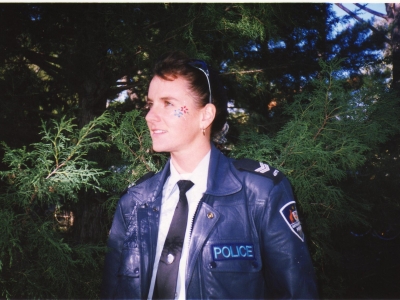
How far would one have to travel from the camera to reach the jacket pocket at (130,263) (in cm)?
210

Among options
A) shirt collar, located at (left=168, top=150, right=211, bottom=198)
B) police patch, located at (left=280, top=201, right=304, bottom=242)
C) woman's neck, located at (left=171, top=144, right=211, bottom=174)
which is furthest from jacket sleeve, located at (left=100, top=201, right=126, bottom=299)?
police patch, located at (left=280, top=201, right=304, bottom=242)

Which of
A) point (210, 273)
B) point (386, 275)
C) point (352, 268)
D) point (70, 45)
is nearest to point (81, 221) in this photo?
point (70, 45)

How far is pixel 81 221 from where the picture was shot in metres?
5.02

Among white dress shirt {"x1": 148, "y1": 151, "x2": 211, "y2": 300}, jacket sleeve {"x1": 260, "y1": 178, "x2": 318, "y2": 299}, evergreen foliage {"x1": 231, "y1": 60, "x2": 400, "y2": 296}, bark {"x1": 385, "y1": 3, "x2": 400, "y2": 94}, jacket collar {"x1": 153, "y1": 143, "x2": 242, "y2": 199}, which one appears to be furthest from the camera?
bark {"x1": 385, "y1": 3, "x2": 400, "y2": 94}

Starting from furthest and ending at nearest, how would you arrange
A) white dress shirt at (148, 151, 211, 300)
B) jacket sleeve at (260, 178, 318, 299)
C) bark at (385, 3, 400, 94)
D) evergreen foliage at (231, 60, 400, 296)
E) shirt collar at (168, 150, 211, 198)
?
bark at (385, 3, 400, 94) → evergreen foliage at (231, 60, 400, 296) → shirt collar at (168, 150, 211, 198) → white dress shirt at (148, 151, 211, 300) → jacket sleeve at (260, 178, 318, 299)

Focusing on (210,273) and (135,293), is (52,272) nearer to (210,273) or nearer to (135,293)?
(135,293)

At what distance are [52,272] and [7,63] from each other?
385cm

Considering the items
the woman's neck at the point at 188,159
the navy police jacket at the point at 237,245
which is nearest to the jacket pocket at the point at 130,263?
the navy police jacket at the point at 237,245

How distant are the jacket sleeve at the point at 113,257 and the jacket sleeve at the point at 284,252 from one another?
106 cm

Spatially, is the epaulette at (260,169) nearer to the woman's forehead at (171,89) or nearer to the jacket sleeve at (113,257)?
the woman's forehead at (171,89)

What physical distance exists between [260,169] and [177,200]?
25.0 inches

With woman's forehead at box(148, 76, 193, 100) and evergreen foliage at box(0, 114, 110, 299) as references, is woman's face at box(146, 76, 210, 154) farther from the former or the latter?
evergreen foliage at box(0, 114, 110, 299)

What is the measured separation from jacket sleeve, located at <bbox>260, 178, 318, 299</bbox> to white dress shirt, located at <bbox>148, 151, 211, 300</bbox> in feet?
1.57

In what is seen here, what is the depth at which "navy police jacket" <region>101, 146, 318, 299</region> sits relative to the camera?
6.15 ft
